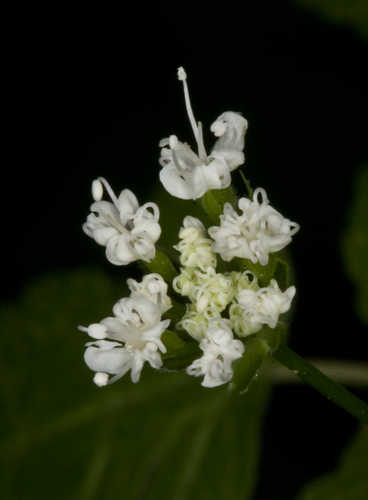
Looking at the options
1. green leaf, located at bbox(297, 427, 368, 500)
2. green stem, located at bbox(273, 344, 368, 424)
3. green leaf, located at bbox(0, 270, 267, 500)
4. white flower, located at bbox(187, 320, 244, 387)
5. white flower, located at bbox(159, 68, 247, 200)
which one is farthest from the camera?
green leaf, located at bbox(0, 270, 267, 500)

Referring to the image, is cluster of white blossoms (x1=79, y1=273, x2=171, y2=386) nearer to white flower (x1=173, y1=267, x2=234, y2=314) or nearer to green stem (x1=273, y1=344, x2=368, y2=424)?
white flower (x1=173, y1=267, x2=234, y2=314)

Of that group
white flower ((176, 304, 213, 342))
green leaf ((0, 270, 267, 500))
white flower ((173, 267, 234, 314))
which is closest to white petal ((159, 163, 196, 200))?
white flower ((173, 267, 234, 314))

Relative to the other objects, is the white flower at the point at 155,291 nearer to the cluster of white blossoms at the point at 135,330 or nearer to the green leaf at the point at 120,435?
the cluster of white blossoms at the point at 135,330

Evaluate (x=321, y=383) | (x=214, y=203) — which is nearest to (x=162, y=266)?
(x=214, y=203)

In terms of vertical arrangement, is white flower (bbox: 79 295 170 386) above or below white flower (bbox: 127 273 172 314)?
below

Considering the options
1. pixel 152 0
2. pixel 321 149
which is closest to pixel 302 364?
pixel 321 149

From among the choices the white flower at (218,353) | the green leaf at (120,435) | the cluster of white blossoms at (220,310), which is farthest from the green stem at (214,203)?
the green leaf at (120,435)
